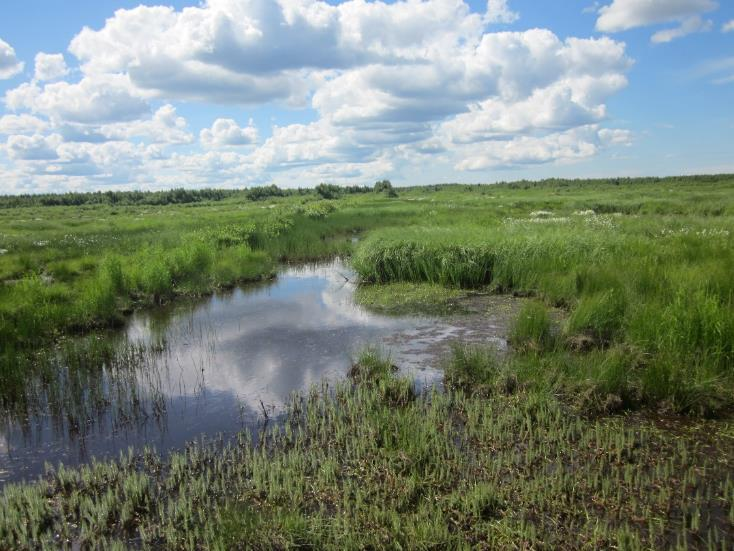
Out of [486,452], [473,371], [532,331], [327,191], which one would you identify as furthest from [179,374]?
[327,191]

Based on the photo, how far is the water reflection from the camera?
7488 millimetres

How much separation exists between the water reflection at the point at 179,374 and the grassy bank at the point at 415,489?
1.03m

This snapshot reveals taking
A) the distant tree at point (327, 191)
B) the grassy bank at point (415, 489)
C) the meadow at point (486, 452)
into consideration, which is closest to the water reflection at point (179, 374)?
the meadow at point (486, 452)

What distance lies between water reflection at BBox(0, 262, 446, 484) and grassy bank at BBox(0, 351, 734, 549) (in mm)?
1034

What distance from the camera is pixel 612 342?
9.62 m

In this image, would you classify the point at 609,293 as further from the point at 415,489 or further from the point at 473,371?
the point at 415,489

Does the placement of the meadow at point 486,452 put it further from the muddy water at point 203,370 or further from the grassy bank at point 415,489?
the muddy water at point 203,370

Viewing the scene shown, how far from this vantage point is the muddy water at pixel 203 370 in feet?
24.6

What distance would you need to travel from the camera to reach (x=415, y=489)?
567 centimetres

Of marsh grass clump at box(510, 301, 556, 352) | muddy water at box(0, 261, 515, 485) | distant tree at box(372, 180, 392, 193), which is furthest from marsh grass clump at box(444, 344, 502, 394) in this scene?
→ distant tree at box(372, 180, 392, 193)

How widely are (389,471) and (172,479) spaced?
2.77 meters

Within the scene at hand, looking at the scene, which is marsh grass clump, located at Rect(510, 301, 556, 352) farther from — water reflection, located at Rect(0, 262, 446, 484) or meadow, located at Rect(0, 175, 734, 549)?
water reflection, located at Rect(0, 262, 446, 484)

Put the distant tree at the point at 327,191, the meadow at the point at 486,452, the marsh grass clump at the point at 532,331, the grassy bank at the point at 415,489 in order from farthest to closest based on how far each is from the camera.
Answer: the distant tree at the point at 327,191, the marsh grass clump at the point at 532,331, the meadow at the point at 486,452, the grassy bank at the point at 415,489

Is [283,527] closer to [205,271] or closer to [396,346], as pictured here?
[396,346]
